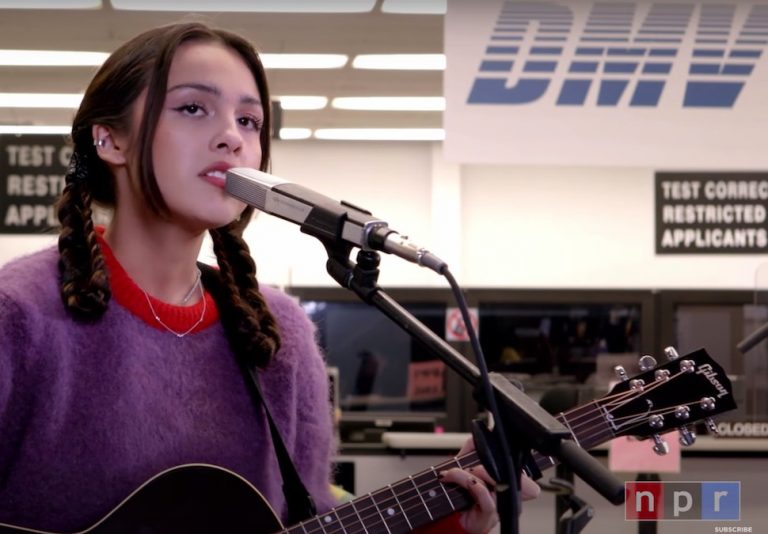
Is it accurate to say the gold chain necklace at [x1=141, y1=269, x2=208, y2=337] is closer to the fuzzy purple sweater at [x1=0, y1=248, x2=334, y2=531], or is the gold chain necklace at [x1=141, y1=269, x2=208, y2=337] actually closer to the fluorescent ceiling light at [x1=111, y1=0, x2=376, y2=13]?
the fuzzy purple sweater at [x1=0, y1=248, x2=334, y2=531]

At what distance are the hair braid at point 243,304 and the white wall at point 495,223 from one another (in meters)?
7.43

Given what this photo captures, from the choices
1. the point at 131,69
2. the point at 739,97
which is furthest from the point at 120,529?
the point at 739,97

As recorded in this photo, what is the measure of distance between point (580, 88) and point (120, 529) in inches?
94.7

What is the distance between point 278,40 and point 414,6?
3.01 feet

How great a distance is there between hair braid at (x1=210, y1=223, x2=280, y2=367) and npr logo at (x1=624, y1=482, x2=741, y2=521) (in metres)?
2.00

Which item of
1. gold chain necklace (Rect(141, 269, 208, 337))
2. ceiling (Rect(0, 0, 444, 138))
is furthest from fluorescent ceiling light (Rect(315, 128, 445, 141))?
gold chain necklace (Rect(141, 269, 208, 337))

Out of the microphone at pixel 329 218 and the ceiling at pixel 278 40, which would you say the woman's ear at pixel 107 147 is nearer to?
the microphone at pixel 329 218

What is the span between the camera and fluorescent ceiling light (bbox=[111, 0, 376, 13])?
5309 mm

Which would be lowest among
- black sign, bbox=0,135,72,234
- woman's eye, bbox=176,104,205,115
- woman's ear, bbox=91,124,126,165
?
woman's ear, bbox=91,124,126,165

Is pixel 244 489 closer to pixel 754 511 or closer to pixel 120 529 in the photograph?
pixel 120 529

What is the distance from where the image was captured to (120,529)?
1596mm

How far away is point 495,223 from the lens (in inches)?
383

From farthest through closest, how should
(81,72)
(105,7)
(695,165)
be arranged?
(81,72) < (105,7) < (695,165)

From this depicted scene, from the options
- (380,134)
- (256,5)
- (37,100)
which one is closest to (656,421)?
(256,5)
